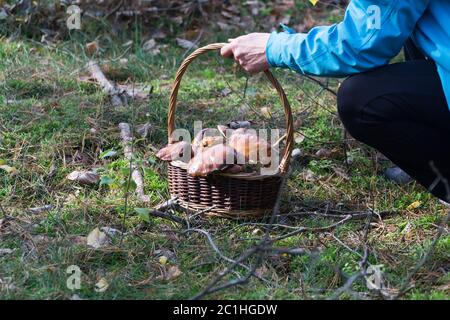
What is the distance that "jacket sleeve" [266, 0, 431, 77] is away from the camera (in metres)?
2.24

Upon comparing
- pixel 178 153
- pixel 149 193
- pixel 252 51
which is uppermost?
pixel 252 51

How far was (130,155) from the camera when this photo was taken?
3207 mm

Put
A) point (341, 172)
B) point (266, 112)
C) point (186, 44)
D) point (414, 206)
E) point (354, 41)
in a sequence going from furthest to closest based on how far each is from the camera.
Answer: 1. point (186, 44)
2. point (266, 112)
3. point (341, 172)
4. point (414, 206)
5. point (354, 41)

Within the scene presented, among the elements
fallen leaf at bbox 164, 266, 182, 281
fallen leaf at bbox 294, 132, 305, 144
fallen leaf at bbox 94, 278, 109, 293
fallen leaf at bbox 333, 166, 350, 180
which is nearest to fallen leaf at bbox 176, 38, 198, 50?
fallen leaf at bbox 294, 132, 305, 144

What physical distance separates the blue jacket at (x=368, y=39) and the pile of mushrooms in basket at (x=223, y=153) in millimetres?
368

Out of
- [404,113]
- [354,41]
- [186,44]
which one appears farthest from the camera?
[186,44]

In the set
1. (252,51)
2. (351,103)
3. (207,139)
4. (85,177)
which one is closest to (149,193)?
(85,177)

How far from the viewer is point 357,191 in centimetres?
304

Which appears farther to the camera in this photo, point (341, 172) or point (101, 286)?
point (341, 172)

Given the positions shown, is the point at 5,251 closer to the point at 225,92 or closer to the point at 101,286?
the point at 101,286

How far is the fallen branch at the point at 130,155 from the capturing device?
2.90 m

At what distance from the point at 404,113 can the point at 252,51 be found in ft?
1.81

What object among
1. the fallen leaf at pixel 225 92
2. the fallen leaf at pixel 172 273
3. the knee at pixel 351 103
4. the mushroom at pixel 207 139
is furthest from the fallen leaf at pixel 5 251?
the fallen leaf at pixel 225 92

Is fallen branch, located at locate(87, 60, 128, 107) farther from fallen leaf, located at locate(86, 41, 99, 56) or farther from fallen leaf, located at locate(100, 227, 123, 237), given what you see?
fallen leaf, located at locate(100, 227, 123, 237)
